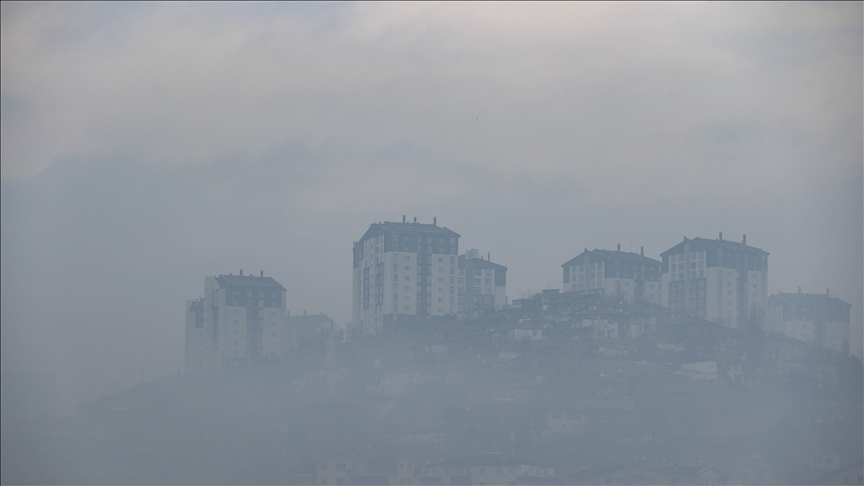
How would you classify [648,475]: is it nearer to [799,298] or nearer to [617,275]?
[617,275]

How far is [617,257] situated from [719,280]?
3240 millimetres

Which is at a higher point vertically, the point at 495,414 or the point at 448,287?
the point at 448,287

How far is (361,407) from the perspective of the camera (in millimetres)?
29922

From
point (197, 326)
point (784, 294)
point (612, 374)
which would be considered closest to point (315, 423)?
point (612, 374)

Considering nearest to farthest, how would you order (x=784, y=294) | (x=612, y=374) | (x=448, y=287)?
(x=612, y=374)
(x=448, y=287)
(x=784, y=294)

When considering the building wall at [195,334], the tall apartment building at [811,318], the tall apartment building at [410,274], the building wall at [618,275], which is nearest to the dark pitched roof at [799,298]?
the tall apartment building at [811,318]

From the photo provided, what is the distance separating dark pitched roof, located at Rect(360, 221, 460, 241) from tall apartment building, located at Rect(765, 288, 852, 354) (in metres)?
10.7

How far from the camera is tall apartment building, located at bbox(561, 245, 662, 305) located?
38000 mm

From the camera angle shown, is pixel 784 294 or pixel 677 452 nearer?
pixel 677 452

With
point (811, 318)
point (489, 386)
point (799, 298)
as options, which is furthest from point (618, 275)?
point (489, 386)

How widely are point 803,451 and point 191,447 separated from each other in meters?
13.9

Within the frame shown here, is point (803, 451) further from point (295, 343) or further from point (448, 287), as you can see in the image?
point (295, 343)

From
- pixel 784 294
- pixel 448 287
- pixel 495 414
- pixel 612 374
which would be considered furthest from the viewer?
pixel 784 294

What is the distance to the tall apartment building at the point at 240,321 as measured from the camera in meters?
36.5
